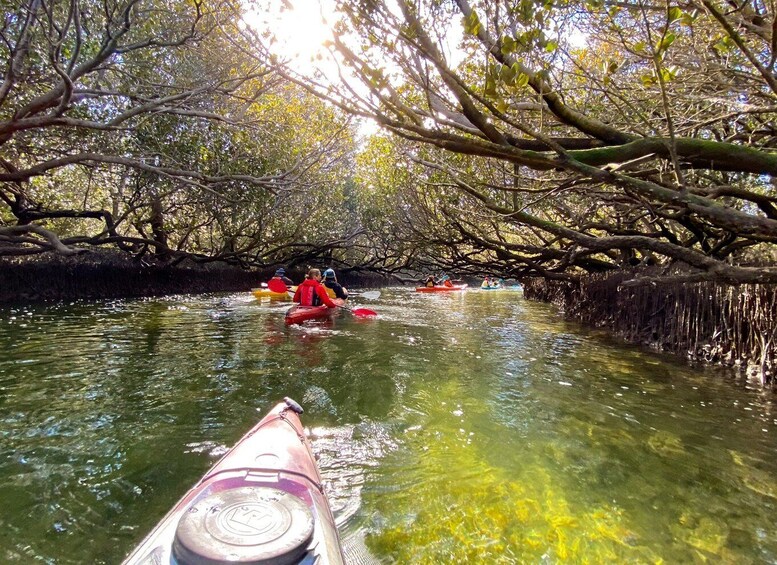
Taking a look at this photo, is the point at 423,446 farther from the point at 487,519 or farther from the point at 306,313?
the point at 306,313

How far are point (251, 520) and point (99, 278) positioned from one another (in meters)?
17.7

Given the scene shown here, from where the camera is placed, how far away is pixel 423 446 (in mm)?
4168

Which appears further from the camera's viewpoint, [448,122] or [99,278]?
[99,278]

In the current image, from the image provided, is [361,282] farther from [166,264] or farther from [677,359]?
[677,359]

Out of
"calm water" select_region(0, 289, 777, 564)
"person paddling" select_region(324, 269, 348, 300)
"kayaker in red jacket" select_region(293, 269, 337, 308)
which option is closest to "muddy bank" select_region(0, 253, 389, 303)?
"calm water" select_region(0, 289, 777, 564)

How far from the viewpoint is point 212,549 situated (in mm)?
1740

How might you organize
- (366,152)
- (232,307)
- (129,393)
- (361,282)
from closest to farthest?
(129,393) < (232,307) < (366,152) < (361,282)

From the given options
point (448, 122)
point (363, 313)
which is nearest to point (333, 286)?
point (363, 313)

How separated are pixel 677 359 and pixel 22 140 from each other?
540 inches

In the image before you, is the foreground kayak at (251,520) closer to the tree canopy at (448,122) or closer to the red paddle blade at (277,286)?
the tree canopy at (448,122)

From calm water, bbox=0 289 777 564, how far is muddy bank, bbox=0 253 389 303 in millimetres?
7516

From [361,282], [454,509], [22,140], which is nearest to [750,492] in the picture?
[454,509]

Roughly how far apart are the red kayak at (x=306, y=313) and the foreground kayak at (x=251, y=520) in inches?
310

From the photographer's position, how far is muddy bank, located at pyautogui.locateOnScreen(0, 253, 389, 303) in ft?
46.9
